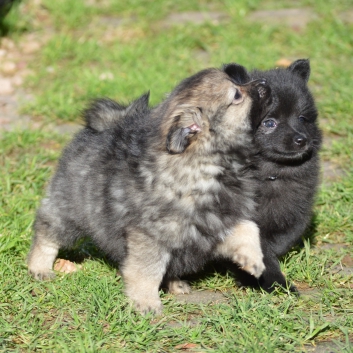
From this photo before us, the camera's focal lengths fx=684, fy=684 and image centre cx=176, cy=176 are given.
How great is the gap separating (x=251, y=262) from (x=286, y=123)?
38.2 inches

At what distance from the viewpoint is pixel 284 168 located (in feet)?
14.1

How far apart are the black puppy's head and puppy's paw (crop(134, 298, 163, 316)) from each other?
1.13 meters

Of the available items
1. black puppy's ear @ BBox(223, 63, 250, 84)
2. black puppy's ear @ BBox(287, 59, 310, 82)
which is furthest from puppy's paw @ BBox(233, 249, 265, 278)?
black puppy's ear @ BBox(287, 59, 310, 82)

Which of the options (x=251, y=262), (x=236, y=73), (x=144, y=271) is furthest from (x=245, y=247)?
(x=236, y=73)

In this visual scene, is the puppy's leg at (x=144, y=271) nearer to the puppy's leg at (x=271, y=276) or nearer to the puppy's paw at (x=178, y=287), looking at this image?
the puppy's paw at (x=178, y=287)

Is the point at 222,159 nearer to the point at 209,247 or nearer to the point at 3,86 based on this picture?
the point at 209,247

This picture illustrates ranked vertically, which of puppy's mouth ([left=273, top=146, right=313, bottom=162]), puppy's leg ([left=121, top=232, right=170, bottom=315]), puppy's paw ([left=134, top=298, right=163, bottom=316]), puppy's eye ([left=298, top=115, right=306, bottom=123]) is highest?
puppy's eye ([left=298, top=115, right=306, bottom=123])

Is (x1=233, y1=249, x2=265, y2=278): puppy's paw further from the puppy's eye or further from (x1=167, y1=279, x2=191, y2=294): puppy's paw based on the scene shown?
the puppy's eye

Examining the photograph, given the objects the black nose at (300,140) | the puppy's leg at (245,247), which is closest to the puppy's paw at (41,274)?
the puppy's leg at (245,247)

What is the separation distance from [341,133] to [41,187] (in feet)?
8.61

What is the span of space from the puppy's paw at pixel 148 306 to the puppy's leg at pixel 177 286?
0.36 metres

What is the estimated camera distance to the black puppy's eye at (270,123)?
4.13 meters

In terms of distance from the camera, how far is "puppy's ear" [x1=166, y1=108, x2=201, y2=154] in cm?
359

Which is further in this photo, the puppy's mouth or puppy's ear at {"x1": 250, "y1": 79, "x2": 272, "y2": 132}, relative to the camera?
the puppy's mouth
